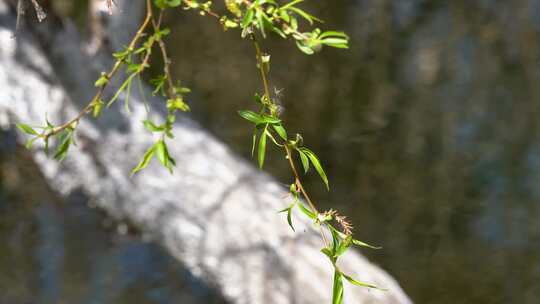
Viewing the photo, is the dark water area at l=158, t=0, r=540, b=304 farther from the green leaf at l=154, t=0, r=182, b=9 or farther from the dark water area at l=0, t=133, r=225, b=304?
the green leaf at l=154, t=0, r=182, b=9

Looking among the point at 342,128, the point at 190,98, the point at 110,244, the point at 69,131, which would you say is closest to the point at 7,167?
the point at 110,244

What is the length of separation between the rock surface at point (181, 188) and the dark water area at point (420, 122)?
382mm

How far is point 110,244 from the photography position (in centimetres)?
205

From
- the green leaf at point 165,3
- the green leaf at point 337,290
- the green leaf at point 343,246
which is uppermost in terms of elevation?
the green leaf at point 165,3

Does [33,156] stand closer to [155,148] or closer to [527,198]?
[527,198]

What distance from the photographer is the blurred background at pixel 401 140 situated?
6.50 ft

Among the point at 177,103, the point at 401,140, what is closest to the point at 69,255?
the point at 401,140

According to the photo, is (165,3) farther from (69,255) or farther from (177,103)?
(69,255)

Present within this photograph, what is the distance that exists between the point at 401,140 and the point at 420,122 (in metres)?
0.09

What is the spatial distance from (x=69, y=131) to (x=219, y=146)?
1362 mm

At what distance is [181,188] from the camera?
180 centimetres

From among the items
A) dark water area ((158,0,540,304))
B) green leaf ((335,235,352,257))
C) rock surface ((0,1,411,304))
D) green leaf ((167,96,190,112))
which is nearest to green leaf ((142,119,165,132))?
green leaf ((167,96,190,112))

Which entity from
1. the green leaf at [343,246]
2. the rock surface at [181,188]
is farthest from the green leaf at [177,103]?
the rock surface at [181,188]

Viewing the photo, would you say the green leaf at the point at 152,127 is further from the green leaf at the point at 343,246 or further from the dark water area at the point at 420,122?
the dark water area at the point at 420,122
